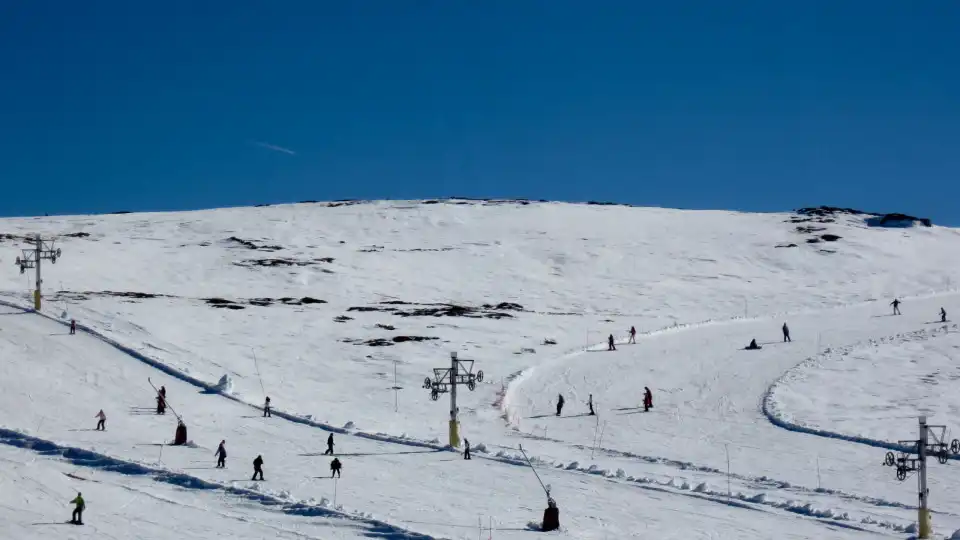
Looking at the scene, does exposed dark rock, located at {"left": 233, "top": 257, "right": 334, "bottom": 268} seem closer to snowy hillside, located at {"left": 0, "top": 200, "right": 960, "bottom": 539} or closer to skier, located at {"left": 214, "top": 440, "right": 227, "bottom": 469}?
snowy hillside, located at {"left": 0, "top": 200, "right": 960, "bottom": 539}

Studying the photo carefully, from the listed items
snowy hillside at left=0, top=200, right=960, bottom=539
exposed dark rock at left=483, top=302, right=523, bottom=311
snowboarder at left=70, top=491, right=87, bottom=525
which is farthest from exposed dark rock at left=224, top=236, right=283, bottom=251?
snowboarder at left=70, top=491, right=87, bottom=525

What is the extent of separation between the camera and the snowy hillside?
1046 inches

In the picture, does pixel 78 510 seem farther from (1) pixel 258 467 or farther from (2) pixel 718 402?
(2) pixel 718 402

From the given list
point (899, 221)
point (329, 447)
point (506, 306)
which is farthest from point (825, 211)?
point (329, 447)

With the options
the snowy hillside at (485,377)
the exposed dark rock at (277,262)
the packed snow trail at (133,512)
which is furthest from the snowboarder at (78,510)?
the exposed dark rock at (277,262)

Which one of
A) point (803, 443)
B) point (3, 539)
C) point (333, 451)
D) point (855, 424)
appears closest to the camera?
point (3, 539)

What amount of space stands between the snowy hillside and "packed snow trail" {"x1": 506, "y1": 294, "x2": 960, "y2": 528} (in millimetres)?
176

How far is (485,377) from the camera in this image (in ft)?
162

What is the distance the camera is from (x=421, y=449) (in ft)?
111

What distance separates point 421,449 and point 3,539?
14.8 metres

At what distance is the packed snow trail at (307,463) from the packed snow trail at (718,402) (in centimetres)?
459

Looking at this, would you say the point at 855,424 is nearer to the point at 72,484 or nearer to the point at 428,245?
the point at 72,484

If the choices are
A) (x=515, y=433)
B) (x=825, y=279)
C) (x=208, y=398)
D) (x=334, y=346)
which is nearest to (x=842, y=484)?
(x=515, y=433)

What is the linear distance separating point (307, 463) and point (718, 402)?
1958cm
